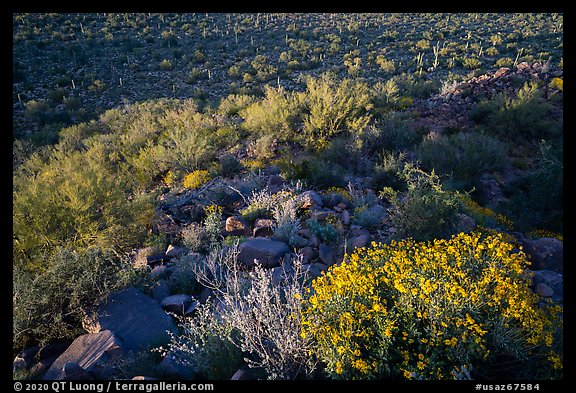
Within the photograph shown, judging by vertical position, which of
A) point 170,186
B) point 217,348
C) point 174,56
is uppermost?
point 174,56

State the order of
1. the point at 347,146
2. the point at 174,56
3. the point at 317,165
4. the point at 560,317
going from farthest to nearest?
the point at 174,56 → the point at 347,146 → the point at 317,165 → the point at 560,317

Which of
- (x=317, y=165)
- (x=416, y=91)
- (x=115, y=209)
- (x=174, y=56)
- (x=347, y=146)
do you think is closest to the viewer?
(x=115, y=209)

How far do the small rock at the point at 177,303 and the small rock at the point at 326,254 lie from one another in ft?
6.00

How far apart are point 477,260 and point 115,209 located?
538 centimetres

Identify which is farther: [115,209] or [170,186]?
[170,186]

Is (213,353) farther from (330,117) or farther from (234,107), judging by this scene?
(234,107)

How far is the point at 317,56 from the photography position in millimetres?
25984

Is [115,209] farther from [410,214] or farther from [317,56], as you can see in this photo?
[317,56]

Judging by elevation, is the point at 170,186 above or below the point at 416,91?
below

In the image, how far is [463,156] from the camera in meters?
7.96

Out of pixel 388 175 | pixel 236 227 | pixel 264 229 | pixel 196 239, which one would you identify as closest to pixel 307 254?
pixel 264 229

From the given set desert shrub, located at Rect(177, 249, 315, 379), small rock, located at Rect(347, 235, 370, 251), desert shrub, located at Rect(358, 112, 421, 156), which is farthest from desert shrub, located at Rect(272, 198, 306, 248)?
desert shrub, located at Rect(358, 112, 421, 156)

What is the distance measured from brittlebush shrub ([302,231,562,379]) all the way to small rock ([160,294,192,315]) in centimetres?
167

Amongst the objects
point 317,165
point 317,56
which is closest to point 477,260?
point 317,165
